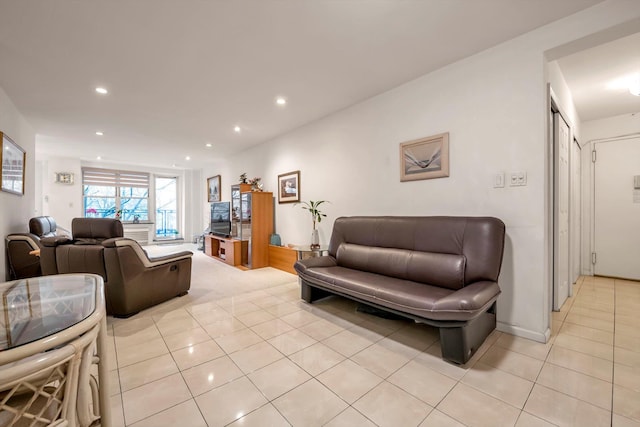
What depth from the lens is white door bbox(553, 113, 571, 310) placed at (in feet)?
9.02

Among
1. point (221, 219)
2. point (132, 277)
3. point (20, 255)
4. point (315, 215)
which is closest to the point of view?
point (132, 277)

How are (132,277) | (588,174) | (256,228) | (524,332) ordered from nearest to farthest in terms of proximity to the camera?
(524,332)
(132,277)
(588,174)
(256,228)

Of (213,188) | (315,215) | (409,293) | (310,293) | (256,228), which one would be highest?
(213,188)

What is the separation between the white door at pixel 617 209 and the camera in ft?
12.7

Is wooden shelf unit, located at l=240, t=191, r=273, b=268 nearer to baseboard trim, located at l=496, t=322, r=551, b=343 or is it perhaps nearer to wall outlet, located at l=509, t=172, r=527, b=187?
baseboard trim, located at l=496, t=322, r=551, b=343

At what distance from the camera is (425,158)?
2.94 metres

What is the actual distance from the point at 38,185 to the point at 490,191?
402 inches

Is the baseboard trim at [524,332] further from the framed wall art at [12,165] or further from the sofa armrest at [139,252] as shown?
the framed wall art at [12,165]

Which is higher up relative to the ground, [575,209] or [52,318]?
[575,209]

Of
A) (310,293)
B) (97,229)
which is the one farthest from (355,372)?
(97,229)

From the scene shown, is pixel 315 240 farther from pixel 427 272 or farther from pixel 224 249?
pixel 224 249

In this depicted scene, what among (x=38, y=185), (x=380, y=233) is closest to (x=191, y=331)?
(x=380, y=233)

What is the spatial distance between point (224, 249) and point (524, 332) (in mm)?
5401

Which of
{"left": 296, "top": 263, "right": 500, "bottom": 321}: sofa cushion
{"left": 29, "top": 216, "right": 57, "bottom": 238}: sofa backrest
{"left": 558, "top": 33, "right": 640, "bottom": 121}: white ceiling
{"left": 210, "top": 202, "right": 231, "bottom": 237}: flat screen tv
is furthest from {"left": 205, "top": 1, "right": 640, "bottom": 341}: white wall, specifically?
{"left": 29, "top": 216, "right": 57, "bottom": 238}: sofa backrest
